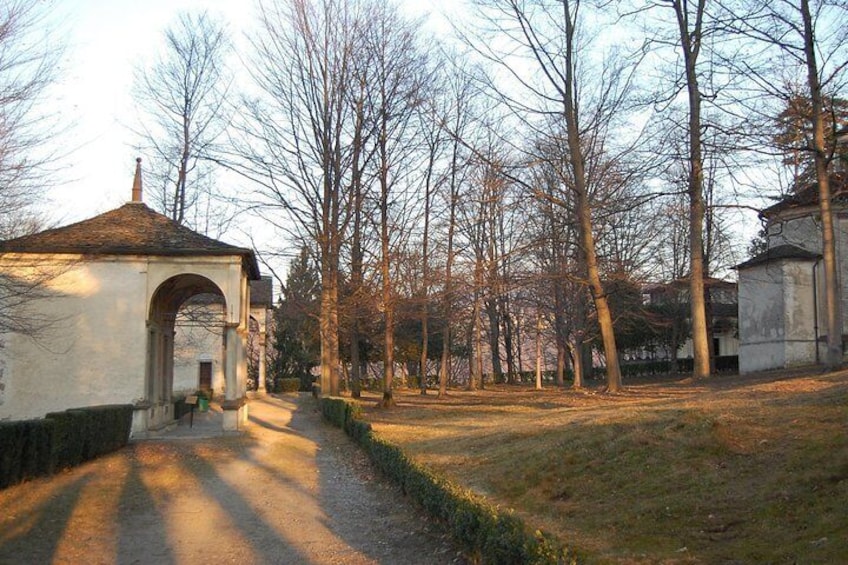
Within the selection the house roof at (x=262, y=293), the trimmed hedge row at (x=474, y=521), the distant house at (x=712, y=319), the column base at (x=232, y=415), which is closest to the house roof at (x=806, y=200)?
the trimmed hedge row at (x=474, y=521)

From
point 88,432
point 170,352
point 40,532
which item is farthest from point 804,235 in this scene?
point 40,532

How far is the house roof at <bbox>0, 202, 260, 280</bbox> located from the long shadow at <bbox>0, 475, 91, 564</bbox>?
902cm

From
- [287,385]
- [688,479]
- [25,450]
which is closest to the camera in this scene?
[688,479]

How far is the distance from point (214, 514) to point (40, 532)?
7.75 ft

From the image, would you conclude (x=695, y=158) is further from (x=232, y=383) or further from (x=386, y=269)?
(x=232, y=383)

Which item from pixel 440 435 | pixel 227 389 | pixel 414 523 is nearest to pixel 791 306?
pixel 440 435

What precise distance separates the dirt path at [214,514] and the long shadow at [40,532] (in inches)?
0.5

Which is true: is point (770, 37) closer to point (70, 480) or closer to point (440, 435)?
point (440, 435)

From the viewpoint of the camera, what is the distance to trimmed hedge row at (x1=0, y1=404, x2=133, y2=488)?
37.8 feet

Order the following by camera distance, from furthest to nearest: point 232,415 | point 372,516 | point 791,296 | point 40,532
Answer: point 791,296
point 232,415
point 372,516
point 40,532

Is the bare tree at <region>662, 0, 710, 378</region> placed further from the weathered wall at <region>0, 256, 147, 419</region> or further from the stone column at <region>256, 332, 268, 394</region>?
the stone column at <region>256, 332, 268, 394</region>

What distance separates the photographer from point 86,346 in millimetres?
20172

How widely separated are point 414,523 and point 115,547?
149 inches

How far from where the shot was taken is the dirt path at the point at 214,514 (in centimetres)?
887
